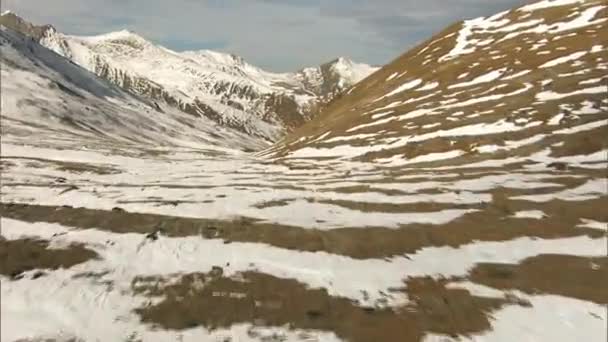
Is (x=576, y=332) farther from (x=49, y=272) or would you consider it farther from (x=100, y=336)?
(x=49, y=272)

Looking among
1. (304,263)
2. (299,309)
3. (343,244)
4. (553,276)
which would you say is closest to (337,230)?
(343,244)

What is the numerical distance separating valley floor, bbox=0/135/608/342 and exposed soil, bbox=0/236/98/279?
0.08 m

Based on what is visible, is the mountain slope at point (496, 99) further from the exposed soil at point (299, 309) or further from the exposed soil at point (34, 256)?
the exposed soil at point (34, 256)

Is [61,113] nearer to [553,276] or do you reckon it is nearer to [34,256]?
[34,256]

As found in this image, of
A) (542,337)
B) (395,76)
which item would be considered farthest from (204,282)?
(395,76)

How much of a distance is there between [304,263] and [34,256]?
9.17 m

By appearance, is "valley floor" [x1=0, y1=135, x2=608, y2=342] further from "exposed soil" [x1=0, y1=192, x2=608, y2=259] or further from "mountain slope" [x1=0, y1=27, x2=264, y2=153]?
"mountain slope" [x1=0, y1=27, x2=264, y2=153]

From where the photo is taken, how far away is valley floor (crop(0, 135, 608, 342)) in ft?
48.2

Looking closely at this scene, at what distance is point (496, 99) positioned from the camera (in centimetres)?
6028

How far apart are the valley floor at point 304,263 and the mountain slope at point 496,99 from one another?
49.8 ft

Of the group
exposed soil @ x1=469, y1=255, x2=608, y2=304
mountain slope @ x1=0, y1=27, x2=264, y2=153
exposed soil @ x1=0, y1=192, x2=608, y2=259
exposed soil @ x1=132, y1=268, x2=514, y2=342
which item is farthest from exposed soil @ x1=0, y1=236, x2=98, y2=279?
mountain slope @ x1=0, y1=27, x2=264, y2=153

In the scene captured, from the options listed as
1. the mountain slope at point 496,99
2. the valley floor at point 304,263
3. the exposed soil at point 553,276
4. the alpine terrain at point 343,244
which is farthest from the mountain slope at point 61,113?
the exposed soil at point 553,276

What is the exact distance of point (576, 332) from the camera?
1532cm

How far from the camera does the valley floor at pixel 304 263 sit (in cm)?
1469
